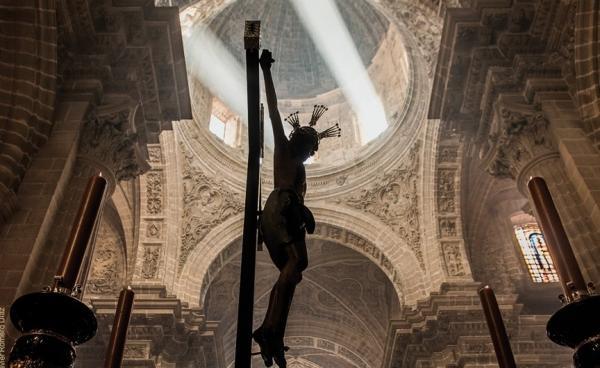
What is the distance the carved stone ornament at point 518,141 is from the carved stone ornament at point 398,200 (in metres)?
6.10

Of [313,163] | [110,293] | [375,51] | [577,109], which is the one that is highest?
[375,51]

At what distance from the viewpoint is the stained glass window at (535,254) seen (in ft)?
45.7

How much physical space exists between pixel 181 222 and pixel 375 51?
8139 millimetres

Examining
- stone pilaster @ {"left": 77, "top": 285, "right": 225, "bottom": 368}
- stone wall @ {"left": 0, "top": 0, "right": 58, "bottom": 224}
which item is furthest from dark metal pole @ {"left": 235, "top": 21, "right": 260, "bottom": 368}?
stone pilaster @ {"left": 77, "top": 285, "right": 225, "bottom": 368}

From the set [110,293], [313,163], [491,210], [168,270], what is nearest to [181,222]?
[168,270]

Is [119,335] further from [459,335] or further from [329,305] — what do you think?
[329,305]

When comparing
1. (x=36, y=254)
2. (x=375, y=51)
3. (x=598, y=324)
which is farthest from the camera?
(x=375, y=51)

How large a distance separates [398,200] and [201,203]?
4849 millimetres

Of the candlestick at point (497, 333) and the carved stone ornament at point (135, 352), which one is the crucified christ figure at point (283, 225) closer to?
the candlestick at point (497, 333)

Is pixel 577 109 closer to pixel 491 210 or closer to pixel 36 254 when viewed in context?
pixel 36 254

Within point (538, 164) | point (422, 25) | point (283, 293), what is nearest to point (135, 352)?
point (538, 164)

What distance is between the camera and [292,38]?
20.6 meters

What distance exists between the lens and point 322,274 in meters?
16.8

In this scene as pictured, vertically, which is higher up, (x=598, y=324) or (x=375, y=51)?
(x=375, y=51)
